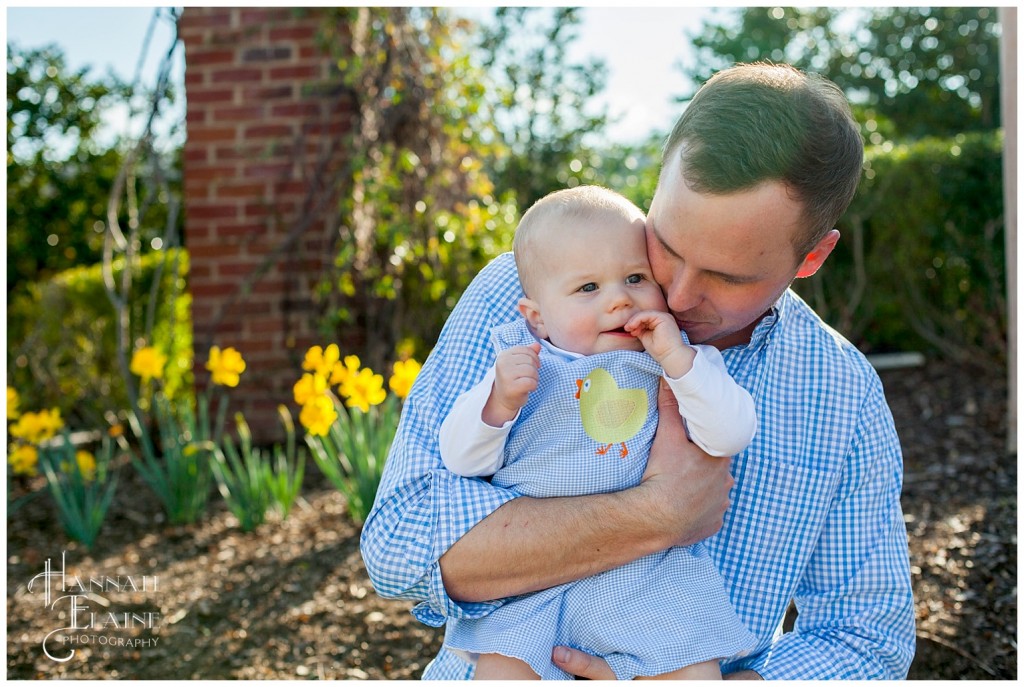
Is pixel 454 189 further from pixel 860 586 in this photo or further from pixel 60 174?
pixel 60 174

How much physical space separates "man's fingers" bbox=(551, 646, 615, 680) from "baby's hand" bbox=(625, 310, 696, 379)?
1.37 feet

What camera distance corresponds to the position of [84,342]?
20.3ft

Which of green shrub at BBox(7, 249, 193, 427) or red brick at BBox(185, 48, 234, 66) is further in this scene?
green shrub at BBox(7, 249, 193, 427)

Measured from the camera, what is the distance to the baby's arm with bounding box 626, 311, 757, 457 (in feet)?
4.64

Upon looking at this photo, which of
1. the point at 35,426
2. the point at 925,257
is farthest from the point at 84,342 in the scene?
the point at 925,257

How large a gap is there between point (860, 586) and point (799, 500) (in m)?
0.16

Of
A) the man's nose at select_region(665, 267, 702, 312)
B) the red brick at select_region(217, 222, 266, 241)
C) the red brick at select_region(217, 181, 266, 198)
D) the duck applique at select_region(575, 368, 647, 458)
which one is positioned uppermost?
the man's nose at select_region(665, 267, 702, 312)

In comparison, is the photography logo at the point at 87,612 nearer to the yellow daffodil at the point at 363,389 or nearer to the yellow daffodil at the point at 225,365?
the yellow daffodil at the point at 225,365

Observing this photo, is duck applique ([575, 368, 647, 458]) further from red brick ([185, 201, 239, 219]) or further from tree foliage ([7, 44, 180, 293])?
tree foliage ([7, 44, 180, 293])

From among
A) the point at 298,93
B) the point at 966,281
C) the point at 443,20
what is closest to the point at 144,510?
the point at 298,93

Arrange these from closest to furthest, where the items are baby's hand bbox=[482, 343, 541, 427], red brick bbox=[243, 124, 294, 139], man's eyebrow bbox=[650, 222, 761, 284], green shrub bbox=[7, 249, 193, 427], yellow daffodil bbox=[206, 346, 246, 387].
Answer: baby's hand bbox=[482, 343, 541, 427]
man's eyebrow bbox=[650, 222, 761, 284]
yellow daffodil bbox=[206, 346, 246, 387]
red brick bbox=[243, 124, 294, 139]
green shrub bbox=[7, 249, 193, 427]

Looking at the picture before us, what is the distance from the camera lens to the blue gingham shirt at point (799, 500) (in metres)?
1.50

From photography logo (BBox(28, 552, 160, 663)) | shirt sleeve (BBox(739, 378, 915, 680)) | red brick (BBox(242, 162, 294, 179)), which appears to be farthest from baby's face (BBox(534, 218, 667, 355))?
red brick (BBox(242, 162, 294, 179))

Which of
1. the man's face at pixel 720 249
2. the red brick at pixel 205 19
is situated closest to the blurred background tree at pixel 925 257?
the red brick at pixel 205 19
